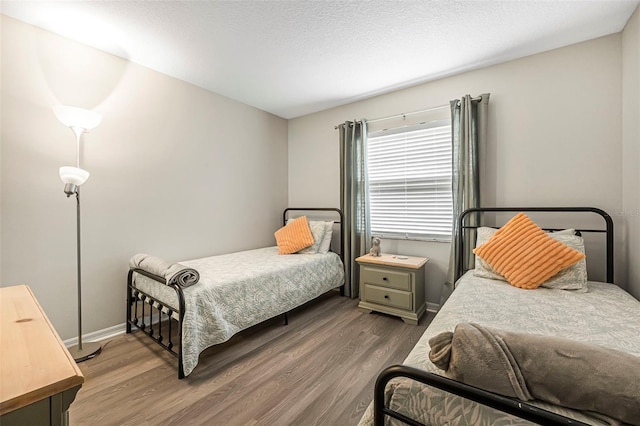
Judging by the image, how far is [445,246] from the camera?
2.91 metres

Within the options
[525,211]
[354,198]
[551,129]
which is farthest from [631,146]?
[354,198]

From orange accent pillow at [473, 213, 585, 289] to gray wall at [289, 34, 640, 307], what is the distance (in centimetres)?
51

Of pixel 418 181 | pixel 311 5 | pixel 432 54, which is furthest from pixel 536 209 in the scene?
pixel 311 5

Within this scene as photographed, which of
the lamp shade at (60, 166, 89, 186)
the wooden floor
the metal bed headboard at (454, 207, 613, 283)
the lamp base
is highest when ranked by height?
the lamp shade at (60, 166, 89, 186)

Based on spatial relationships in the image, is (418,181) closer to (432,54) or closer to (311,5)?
(432,54)

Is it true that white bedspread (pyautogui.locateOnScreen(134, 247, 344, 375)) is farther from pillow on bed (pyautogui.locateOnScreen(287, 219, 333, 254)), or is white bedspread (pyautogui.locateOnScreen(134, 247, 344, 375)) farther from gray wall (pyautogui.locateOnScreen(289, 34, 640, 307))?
gray wall (pyautogui.locateOnScreen(289, 34, 640, 307))

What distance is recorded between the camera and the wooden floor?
1.50 metres

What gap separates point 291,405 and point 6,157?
2.64 meters

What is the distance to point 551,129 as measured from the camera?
2.34 metres

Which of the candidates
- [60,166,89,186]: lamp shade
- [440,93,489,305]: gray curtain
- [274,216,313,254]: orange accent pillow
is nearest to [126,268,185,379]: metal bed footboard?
[60,166,89,186]: lamp shade

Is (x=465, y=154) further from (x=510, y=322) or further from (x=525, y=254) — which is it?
(x=510, y=322)

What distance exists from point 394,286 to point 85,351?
8.96 ft

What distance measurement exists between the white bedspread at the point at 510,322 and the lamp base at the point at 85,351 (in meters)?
2.25

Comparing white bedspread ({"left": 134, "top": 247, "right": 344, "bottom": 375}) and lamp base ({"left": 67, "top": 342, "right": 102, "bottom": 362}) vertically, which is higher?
white bedspread ({"left": 134, "top": 247, "right": 344, "bottom": 375})
